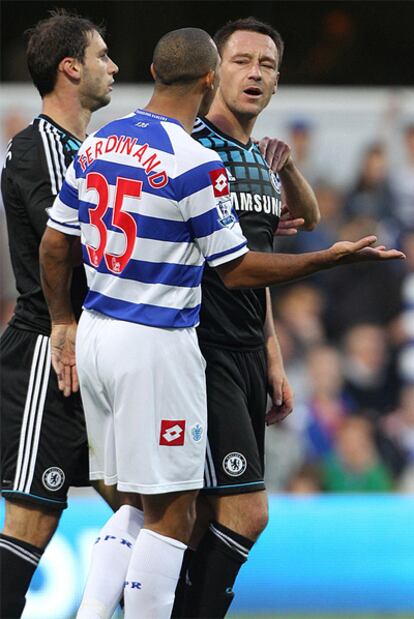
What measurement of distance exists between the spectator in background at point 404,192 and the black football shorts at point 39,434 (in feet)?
16.0

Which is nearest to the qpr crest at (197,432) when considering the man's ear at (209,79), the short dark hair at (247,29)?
the man's ear at (209,79)

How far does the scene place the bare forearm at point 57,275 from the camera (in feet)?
13.4

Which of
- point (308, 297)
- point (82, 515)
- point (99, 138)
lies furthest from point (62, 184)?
point (308, 297)

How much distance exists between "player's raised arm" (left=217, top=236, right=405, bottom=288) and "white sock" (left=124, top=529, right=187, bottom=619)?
2.73ft

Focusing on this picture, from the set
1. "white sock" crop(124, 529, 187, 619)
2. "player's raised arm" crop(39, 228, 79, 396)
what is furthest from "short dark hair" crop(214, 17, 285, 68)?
"white sock" crop(124, 529, 187, 619)

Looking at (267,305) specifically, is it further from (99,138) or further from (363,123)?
(363,123)

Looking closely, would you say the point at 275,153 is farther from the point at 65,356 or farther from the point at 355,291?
the point at 355,291

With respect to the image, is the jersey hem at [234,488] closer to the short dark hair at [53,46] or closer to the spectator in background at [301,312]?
the short dark hair at [53,46]

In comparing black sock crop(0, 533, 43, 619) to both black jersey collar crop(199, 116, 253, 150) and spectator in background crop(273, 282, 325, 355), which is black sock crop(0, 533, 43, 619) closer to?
black jersey collar crop(199, 116, 253, 150)

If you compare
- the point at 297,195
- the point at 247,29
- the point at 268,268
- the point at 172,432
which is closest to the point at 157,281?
A: the point at 268,268

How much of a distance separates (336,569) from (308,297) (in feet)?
7.80

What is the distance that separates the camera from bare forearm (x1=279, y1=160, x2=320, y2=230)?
15.7ft

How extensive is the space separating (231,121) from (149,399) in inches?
47.1

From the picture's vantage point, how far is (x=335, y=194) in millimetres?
8812
